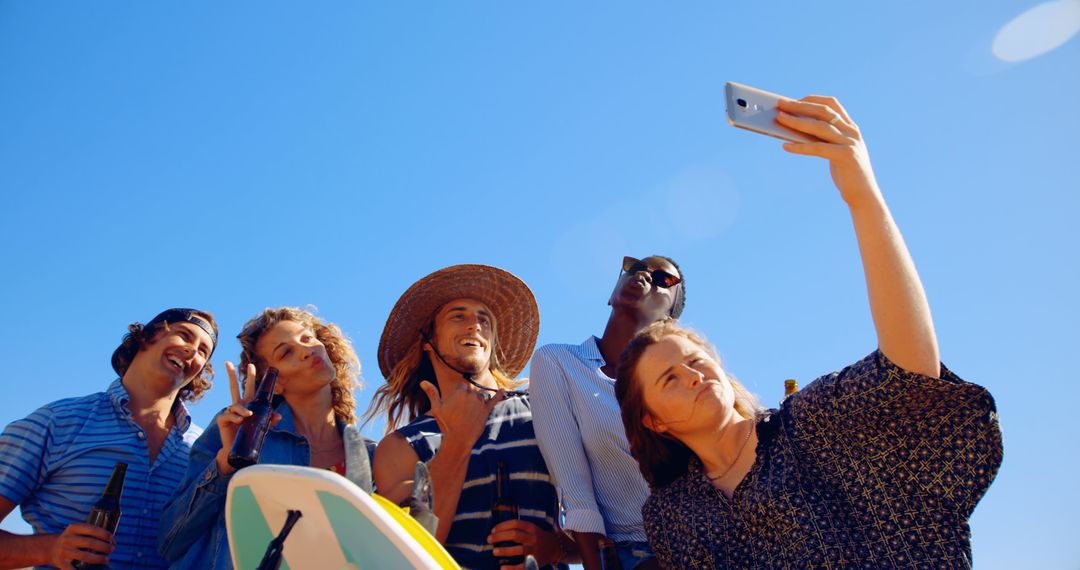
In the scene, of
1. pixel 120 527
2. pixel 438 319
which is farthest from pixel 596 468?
pixel 120 527

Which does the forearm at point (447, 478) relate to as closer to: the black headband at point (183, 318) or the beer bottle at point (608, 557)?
the beer bottle at point (608, 557)

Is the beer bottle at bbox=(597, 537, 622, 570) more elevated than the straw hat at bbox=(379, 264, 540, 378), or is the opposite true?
the straw hat at bbox=(379, 264, 540, 378)

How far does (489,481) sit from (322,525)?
2.76 metres

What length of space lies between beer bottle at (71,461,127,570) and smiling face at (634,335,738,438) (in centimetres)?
283

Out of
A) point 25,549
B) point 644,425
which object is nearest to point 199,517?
point 25,549

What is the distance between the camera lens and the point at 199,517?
13.5ft

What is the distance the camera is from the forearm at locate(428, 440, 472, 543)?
15.0 ft

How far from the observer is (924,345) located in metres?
2.81

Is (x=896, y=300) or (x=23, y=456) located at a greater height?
(x=23, y=456)

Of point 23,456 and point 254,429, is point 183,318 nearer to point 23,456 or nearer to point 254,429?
point 23,456

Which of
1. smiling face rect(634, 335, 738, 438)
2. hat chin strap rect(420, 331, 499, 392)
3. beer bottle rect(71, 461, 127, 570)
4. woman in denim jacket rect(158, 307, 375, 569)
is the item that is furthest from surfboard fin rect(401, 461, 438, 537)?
hat chin strap rect(420, 331, 499, 392)

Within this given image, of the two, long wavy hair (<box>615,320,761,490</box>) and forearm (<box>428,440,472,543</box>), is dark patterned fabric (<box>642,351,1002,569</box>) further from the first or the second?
forearm (<box>428,440,472,543</box>)

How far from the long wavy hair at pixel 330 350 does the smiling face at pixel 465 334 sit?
1.96ft

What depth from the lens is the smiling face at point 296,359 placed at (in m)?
5.20
